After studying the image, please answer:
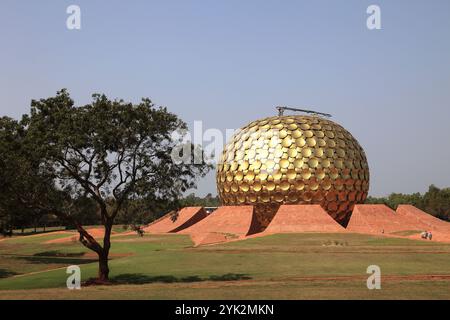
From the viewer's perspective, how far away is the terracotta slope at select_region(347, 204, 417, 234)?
42.5 meters

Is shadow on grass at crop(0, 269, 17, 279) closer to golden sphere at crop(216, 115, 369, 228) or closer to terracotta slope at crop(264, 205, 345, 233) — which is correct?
terracotta slope at crop(264, 205, 345, 233)

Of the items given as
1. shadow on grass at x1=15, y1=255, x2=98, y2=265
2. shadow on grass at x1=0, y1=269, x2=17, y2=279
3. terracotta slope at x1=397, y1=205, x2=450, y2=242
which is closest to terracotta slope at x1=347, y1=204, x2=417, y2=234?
terracotta slope at x1=397, y1=205, x2=450, y2=242

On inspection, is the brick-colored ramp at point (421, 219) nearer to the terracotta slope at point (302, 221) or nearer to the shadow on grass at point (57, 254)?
the terracotta slope at point (302, 221)

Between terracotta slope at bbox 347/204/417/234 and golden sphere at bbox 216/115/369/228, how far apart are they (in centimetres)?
232

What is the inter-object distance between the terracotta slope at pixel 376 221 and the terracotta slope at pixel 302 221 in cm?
376

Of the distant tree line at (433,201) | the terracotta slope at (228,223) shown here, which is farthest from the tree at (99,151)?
the distant tree line at (433,201)

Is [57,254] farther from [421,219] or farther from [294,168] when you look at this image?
[421,219]

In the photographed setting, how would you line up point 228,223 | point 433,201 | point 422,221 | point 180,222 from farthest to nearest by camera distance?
point 433,201 → point 180,222 → point 422,221 → point 228,223

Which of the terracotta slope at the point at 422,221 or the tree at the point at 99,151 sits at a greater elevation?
the tree at the point at 99,151

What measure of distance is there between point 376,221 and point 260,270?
25.9 meters

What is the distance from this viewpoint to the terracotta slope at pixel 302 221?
126 feet

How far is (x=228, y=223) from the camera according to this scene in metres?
43.9

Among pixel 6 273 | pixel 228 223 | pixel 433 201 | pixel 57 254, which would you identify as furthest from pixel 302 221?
pixel 433 201
